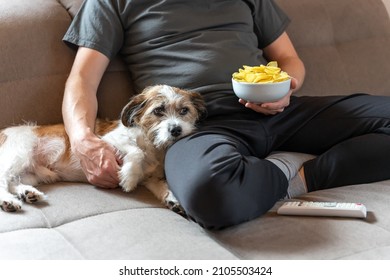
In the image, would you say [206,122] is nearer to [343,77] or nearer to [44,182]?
[44,182]

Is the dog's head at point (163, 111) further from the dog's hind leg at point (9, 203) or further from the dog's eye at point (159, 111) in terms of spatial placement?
the dog's hind leg at point (9, 203)

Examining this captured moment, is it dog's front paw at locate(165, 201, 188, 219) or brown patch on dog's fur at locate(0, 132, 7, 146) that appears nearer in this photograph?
dog's front paw at locate(165, 201, 188, 219)

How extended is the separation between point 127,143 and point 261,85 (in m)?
0.49

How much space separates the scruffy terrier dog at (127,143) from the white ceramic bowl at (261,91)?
6.5 inches

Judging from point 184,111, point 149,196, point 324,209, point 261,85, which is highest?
point 261,85

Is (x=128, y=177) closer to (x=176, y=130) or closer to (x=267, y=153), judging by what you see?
(x=176, y=130)

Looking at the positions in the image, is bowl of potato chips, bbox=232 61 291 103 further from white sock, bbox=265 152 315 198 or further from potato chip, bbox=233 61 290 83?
white sock, bbox=265 152 315 198

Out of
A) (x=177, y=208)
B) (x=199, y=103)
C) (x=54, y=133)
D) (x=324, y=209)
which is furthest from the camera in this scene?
(x=54, y=133)

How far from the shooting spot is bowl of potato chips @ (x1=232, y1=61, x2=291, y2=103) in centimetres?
169

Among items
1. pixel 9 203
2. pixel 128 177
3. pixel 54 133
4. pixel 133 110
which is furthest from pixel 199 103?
pixel 9 203

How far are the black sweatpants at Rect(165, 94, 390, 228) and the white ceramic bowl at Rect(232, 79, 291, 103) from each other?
0.11 metres

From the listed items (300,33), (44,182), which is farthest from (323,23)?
(44,182)

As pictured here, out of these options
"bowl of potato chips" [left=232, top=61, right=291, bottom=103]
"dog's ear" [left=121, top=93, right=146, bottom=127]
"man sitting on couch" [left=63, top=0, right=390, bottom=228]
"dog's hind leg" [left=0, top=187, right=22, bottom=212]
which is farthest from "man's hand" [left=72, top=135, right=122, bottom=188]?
"bowl of potato chips" [left=232, top=61, right=291, bottom=103]

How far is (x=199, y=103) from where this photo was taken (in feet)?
5.99
